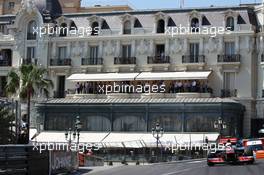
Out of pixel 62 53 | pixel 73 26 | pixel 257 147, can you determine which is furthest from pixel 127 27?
pixel 257 147

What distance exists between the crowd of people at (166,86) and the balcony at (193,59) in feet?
7.22

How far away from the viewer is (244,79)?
68750 mm

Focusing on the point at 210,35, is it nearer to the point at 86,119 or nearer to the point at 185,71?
the point at 185,71

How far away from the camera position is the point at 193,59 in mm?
70688

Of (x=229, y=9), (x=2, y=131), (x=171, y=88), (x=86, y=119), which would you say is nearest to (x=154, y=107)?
(x=171, y=88)

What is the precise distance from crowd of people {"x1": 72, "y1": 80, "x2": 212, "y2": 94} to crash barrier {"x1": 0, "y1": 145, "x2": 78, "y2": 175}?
33376 millimetres

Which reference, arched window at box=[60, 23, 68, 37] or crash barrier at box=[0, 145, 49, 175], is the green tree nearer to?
crash barrier at box=[0, 145, 49, 175]

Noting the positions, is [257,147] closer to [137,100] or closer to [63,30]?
[137,100]

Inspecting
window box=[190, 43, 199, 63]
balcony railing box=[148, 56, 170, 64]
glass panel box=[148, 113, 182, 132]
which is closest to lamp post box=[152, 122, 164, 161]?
glass panel box=[148, 113, 182, 132]

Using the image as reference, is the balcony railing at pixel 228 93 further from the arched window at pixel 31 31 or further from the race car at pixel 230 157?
the race car at pixel 230 157

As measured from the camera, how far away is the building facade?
68688 millimetres

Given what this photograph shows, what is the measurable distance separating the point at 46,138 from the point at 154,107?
12.5 meters

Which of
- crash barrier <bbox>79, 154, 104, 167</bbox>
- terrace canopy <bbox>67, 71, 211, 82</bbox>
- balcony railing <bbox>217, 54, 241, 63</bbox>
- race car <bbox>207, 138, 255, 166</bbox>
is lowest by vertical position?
crash barrier <bbox>79, 154, 104, 167</bbox>

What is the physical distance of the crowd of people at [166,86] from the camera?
228ft
